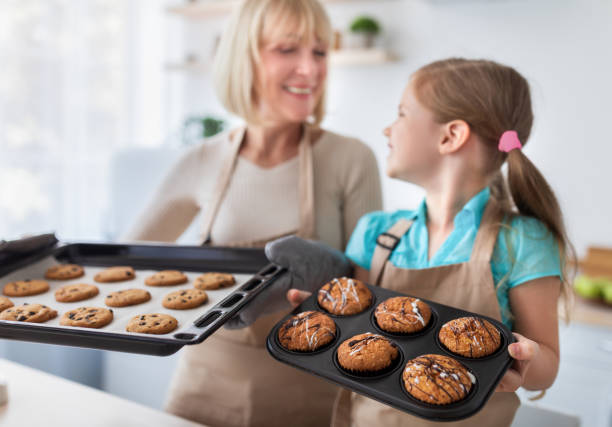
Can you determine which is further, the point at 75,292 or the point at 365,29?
the point at 365,29

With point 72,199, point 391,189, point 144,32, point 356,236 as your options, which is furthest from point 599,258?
point 144,32

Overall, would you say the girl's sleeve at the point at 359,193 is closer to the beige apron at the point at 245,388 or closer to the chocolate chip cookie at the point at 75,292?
the beige apron at the point at 245,388

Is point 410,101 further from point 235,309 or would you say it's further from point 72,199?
point 72,199

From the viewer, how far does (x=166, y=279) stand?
104cm

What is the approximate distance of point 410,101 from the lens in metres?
0.93

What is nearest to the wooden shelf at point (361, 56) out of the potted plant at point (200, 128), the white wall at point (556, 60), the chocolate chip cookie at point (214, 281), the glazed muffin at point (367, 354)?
the white wall at point (556, 60)

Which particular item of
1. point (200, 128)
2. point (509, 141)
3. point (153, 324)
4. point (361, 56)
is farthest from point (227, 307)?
point (200, 128)

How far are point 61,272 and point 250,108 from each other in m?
0.67

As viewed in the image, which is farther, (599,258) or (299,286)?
(599,258)

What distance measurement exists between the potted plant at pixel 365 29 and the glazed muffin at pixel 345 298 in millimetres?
2302

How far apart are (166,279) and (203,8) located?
2.84m

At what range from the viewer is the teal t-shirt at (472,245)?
0.82 meters

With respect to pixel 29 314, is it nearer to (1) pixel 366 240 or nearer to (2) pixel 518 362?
(1) pixel 366 240

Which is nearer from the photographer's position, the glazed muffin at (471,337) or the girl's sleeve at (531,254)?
the glazed muffin at (471,337)
